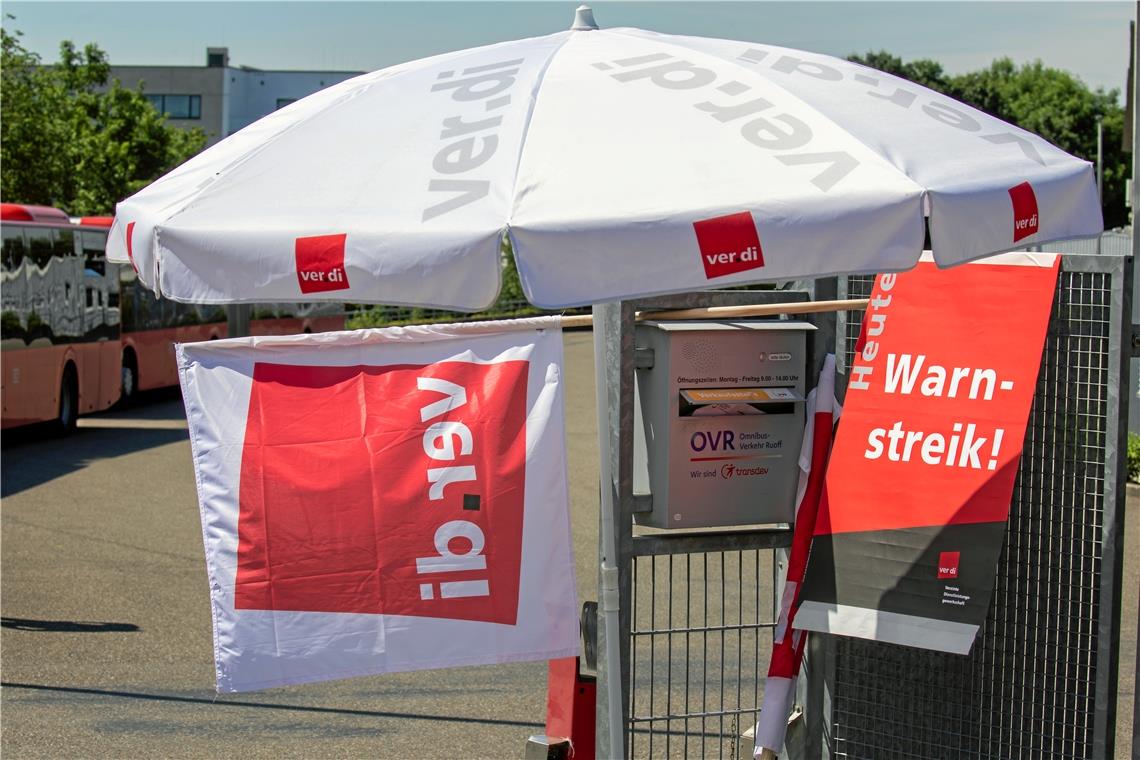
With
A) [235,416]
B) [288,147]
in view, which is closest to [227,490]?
[235,416]

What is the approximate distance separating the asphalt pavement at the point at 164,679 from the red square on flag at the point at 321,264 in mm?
3470

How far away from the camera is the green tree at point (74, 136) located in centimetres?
2809

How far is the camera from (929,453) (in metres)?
4.13

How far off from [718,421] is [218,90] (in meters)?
86.9

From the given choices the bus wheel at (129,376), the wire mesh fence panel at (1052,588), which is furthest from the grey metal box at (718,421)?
the bus wheel at (129,376)

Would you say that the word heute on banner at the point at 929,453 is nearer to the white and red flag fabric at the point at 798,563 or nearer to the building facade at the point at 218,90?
the white and red flag fabric at the point at 798,563

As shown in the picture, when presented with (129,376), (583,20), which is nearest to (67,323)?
(129,376)

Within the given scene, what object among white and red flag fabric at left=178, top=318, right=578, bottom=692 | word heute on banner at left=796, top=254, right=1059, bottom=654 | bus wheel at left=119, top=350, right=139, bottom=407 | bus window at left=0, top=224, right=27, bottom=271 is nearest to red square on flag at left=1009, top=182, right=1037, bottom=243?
word heute on banner at left=796, top=254, right=1059, bottom=654

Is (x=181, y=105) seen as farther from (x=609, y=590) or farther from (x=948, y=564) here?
(x=948, y=564)

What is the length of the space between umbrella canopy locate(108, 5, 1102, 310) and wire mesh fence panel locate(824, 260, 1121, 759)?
492mm

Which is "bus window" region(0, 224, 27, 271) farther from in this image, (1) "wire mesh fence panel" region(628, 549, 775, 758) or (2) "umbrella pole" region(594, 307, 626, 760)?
(2) "umbrella pole" region(594, 307, 626, 760)

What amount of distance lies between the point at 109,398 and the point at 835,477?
59.0ft

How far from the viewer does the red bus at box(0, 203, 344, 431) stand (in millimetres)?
17250

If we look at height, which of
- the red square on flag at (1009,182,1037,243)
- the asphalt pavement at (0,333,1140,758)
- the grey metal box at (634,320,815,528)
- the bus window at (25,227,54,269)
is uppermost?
the bus window at (25,227,54,269)
